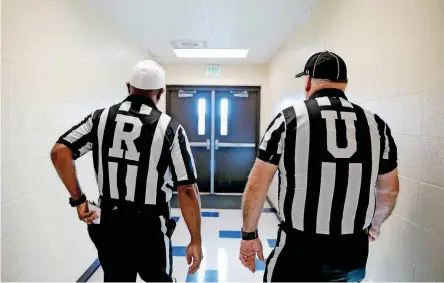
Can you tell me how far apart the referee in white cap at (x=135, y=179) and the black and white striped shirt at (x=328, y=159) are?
0.50 m

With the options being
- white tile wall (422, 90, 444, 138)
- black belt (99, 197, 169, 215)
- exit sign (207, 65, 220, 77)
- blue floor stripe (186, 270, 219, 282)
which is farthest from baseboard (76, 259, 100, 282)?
exit sign (207, 65, 220, 77)

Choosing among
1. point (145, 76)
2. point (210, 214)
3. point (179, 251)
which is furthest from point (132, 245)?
point (210, 214)

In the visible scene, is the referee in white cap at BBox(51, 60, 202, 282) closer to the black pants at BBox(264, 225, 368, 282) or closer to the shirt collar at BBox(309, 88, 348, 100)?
the black pants at BBox(264, 225, 368, 282)

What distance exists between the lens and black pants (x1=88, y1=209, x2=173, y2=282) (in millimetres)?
1508

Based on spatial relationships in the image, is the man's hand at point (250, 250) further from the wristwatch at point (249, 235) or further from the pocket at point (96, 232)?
the pocket at point (96, 232)

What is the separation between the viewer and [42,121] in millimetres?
2029

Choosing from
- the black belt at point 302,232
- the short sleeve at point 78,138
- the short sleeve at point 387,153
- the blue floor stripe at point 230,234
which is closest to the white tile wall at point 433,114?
the short sleeve at point 387,153

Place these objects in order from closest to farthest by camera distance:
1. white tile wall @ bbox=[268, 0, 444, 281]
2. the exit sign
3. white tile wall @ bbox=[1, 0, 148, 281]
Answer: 1. white tile wall @ bbox=[268, 0, 444, 281]
2. white tile wall @ bbox=[1, 0, 148, 281]
3. the exit sign

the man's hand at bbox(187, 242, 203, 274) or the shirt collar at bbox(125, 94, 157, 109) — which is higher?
the shirt collar at bbox(125, 94, 157, 109)

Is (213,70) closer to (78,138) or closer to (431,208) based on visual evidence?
(78,138)

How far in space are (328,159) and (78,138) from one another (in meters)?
1.22

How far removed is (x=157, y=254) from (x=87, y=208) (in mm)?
438

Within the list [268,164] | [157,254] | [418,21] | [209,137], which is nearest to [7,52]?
[157,254]

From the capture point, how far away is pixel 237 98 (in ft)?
19.8
